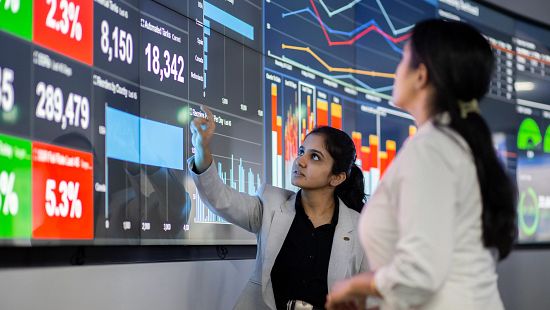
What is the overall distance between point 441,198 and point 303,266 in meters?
1.26

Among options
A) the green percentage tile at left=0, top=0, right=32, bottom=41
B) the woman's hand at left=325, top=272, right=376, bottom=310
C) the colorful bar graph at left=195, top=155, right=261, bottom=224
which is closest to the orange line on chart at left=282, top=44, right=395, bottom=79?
the colorful bar graph at left=195, top=155, right=261, bottom=224

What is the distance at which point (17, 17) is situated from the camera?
1971 mm

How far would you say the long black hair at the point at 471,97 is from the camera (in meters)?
1.42

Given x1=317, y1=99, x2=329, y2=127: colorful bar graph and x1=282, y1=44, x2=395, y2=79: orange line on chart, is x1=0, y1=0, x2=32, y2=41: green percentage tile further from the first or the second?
x1=317, y1=99, x2=329, y2=127: colorful bar graph

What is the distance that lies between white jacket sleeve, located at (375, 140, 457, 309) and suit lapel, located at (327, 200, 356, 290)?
1.17 m

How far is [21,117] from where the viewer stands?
1.96 metres

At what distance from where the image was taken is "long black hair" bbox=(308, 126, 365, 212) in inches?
108

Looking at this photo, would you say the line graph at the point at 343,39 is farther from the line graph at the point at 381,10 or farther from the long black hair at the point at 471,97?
the long black hair at the point at 471,97

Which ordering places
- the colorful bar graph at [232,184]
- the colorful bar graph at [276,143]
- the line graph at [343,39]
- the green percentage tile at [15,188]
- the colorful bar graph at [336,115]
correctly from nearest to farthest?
the green percentage tile at [15,188], the colorful bar graph at [232,184], the colorful bar graph at [276,143], the line graph at [343,39], the colorful bar graph at [336,115]

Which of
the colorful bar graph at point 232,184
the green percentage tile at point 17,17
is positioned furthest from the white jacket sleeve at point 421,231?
the colorful bar graph at point 232,184

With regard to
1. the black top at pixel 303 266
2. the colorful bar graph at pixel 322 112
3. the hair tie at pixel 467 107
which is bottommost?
the black top at pixel 303 266

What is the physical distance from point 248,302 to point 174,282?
270mm

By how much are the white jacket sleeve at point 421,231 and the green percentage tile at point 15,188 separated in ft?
3.04

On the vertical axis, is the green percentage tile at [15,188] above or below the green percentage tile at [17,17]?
below
